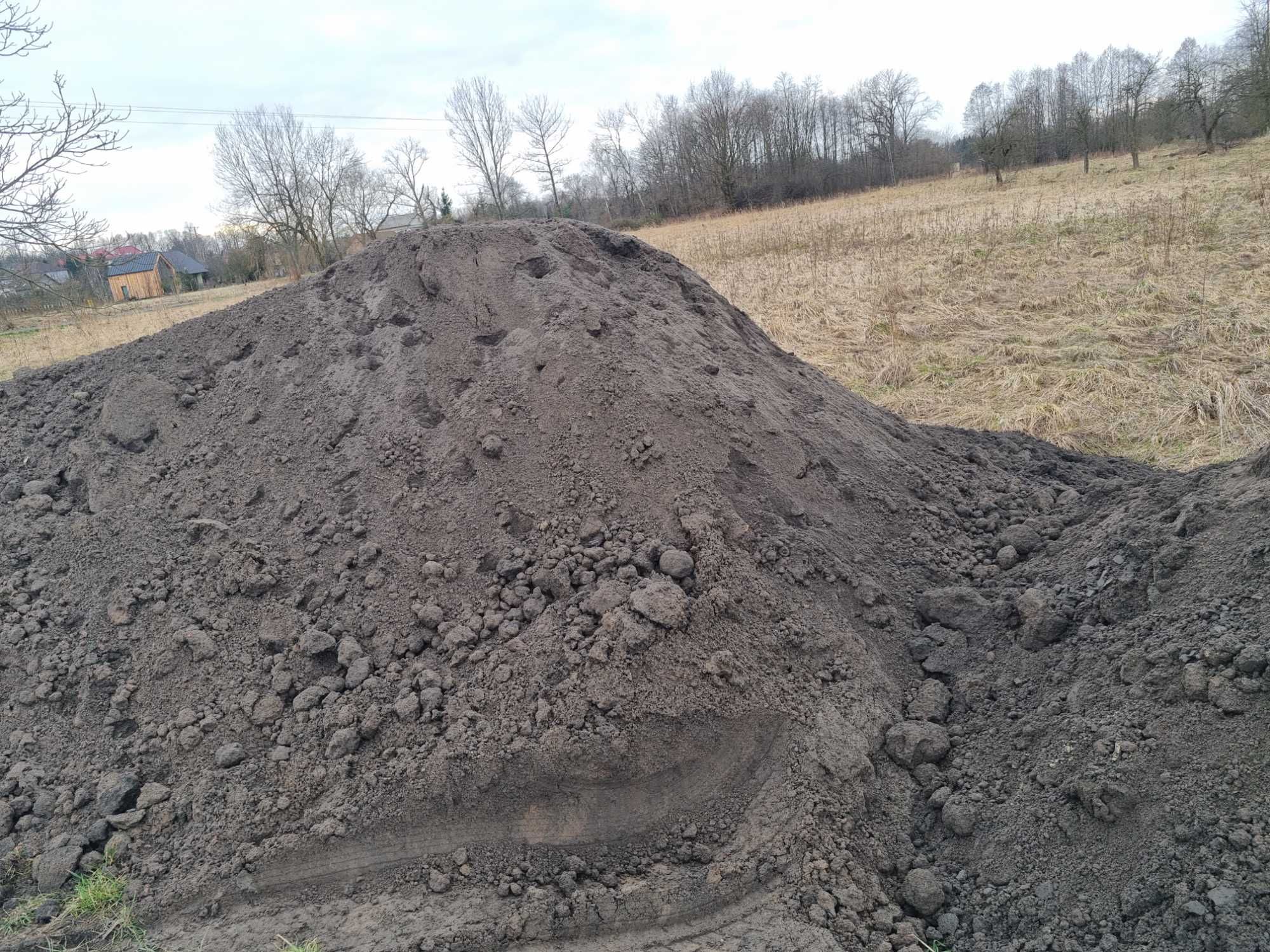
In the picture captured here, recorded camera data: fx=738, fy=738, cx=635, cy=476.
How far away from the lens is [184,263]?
191ft

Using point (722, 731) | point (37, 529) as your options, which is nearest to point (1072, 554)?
point (722, 731)

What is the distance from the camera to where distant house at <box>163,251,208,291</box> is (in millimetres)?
49694

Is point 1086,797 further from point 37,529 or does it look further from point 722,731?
point 37,529

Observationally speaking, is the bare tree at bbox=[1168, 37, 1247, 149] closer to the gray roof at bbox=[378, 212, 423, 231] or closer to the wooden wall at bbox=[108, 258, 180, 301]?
the gray roof at bbox=[378, 212, 423, 231]

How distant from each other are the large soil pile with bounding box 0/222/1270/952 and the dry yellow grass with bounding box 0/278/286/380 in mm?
6214

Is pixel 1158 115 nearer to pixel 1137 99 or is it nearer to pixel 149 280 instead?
pixel 1137 99

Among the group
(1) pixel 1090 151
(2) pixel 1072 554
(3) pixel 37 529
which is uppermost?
(1) pixel 1090 151

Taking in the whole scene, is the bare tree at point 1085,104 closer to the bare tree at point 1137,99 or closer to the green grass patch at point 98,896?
the bare tree at point 1137,99

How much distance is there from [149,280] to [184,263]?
855 centimetres

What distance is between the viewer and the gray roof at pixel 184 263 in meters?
54.4

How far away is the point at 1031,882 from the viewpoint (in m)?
2.32

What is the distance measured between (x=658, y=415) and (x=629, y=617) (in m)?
1.23

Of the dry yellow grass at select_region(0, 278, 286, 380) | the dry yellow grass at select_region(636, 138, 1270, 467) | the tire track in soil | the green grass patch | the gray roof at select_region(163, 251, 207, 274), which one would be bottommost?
the green grass patch

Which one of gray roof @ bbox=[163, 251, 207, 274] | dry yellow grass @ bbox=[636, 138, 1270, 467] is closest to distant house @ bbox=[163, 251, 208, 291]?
gray roof @ bbox=[163, 251, 207, 274]
